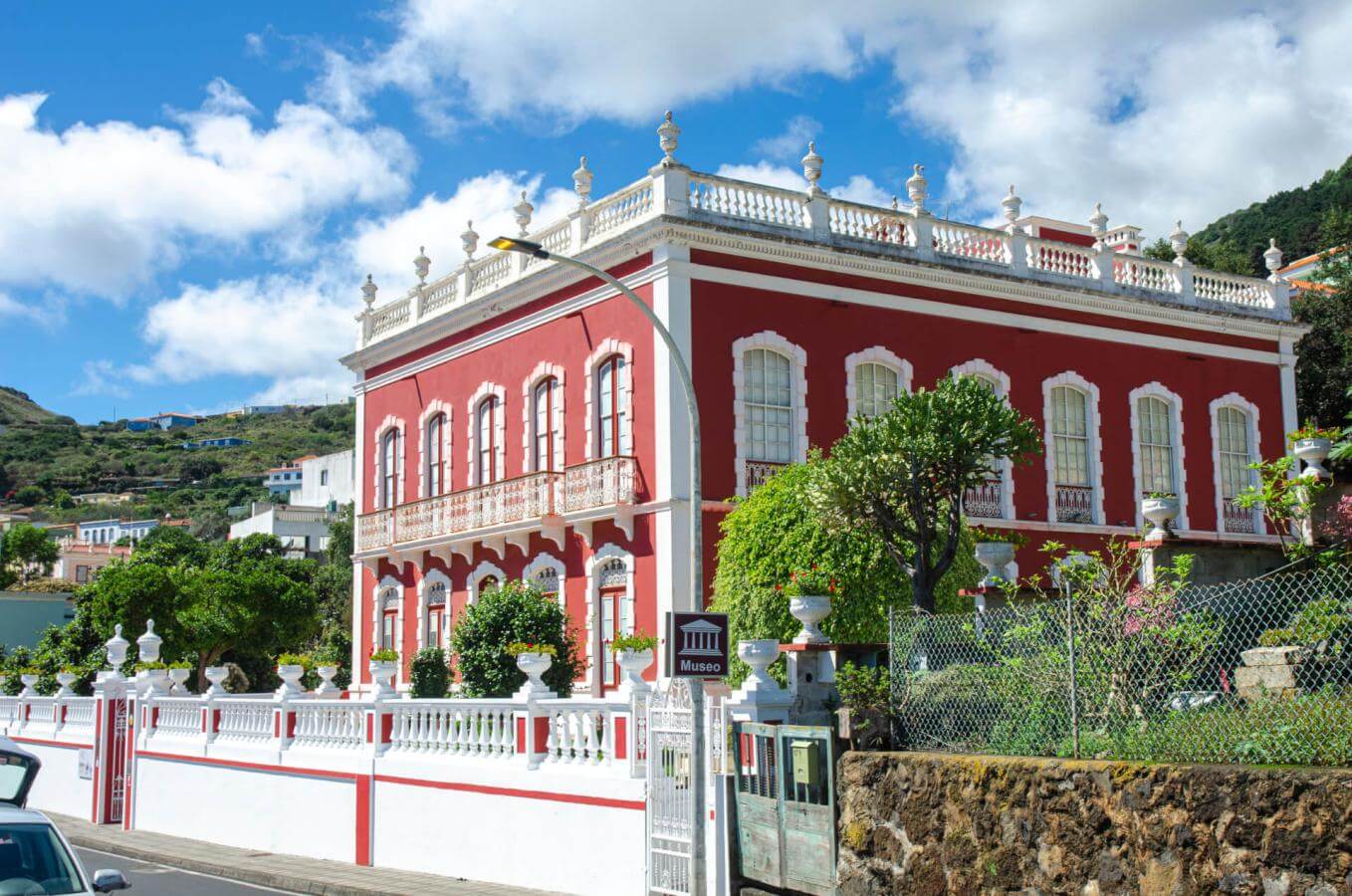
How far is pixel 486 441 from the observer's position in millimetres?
29125

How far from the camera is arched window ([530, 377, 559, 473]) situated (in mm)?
26984

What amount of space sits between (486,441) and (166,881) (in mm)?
12932

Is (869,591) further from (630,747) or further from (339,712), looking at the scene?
(339,712)

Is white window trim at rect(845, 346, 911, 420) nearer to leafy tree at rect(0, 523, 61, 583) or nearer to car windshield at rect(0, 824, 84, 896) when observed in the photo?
car windshield at rect(0, 824, 84, 896)

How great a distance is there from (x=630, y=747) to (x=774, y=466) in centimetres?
1113

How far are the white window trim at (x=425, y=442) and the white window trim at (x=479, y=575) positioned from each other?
245 centimetres

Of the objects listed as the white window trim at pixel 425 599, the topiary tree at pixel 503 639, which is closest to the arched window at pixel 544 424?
the white window trim at pixel 425 599

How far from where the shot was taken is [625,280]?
2483 cm

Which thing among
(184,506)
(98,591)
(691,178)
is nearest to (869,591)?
(691,178)

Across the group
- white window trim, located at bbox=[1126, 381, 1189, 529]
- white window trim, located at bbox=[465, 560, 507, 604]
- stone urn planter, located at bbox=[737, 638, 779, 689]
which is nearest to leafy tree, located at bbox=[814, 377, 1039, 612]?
stone urn planter, located at bbox=[737, 638, 779, 689]

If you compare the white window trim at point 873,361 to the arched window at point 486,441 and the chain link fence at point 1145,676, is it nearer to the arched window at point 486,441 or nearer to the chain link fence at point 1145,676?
the arched window at point 486,441

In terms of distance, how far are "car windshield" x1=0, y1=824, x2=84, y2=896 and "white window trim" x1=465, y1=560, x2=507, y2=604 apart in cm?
1782

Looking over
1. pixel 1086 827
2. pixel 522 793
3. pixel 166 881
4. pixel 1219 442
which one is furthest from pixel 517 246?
pixel 1219 442

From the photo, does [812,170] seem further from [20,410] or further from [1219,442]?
[20,410]
